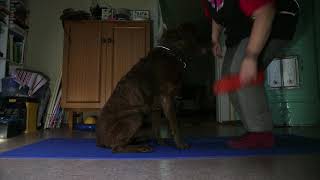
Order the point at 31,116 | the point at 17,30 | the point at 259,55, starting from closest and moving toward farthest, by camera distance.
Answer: the point at 259,55 < the point at 31,116 < the point at 17,30

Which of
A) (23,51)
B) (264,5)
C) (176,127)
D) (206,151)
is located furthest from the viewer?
(23,51)

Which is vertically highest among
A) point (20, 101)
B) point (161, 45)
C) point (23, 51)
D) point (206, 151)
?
point (23, 51)

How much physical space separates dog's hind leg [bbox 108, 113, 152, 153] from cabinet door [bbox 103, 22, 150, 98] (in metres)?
2.75

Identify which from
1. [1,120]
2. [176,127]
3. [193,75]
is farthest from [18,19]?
[193,75]

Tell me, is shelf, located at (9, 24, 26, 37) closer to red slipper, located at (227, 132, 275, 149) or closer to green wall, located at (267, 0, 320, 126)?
green wall, located at (267, 0, 320, 126)

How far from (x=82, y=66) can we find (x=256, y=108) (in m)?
3.15

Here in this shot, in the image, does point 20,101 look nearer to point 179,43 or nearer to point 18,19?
point 18,19

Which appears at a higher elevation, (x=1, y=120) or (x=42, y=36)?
(x=42, y=36)

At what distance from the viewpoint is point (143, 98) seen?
74.8 inches

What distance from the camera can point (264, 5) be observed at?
1.32 metres

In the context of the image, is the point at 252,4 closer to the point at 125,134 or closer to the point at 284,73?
the point at 125,134

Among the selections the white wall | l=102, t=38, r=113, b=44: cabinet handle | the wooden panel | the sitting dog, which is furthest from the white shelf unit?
the sitting dog

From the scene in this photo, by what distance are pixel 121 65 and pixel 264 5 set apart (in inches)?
131

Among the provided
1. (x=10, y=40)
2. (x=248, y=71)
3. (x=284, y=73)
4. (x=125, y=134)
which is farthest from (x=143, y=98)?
(x=10, y=40)
